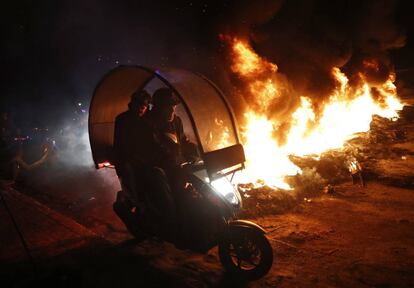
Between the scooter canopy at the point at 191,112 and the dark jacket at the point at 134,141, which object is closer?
the scooter canopy at the point at 191,112

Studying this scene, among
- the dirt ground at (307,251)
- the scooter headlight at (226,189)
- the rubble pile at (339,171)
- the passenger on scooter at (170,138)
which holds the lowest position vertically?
the dirt ground at (307,251)

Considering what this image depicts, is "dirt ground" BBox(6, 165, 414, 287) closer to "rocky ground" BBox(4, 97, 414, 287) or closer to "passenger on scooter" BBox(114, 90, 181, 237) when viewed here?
"rocky ground" BBox(4, 97, 414, 287)

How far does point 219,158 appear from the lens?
4.68 meters

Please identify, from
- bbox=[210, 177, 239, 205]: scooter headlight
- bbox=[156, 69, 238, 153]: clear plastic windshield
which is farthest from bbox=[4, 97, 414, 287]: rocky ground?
bbox=[156, 69, 238, 153]: clear plastic windshield

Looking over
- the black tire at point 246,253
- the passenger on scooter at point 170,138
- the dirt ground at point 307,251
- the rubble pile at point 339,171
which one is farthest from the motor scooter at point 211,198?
the rubble pile at point 339,171

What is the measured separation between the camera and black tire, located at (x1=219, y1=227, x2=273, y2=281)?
434cm

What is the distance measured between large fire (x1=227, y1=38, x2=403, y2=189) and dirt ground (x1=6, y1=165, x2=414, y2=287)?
5.93ft

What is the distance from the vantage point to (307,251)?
533cm

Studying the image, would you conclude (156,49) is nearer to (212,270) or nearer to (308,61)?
(308,61)

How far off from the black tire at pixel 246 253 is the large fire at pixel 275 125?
3.83 meters

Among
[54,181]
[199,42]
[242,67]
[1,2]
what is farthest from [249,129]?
[1,2]

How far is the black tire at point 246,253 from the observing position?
14.3ft

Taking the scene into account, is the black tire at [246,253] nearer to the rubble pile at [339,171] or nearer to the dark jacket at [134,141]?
the dark jacket at [134,141]

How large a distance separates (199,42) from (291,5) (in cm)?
504
